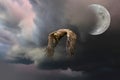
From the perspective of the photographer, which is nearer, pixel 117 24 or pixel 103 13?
pixel 103 13

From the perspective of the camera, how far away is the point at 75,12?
15.3 metres

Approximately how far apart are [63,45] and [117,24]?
7.87ft

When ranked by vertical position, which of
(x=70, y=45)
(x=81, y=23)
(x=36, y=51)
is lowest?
(x=70, y=45)

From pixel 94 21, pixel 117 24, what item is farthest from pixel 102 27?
pixel 117 24

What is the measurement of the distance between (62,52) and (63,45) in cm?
29

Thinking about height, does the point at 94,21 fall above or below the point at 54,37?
above

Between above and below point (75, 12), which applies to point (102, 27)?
below

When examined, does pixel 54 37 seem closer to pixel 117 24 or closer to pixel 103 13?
pixel 103 13

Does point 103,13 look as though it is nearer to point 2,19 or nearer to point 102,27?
point 102,27

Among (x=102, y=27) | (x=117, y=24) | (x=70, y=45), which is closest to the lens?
(x=70, y=45)

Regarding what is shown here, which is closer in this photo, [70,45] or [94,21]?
[70,45]

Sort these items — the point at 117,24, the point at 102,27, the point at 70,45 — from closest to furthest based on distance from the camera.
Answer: the point at 70,45 < the point at 102,27 < the point at 117,24

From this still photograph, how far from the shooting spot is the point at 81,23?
1514 cm

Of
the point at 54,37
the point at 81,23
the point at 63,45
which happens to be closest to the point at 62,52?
the point at 63,45
